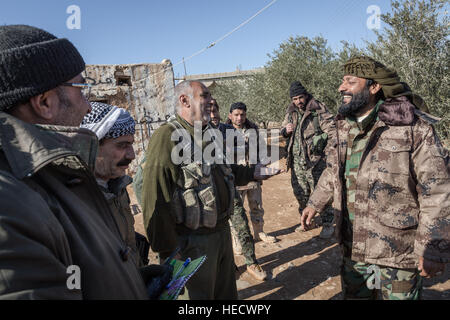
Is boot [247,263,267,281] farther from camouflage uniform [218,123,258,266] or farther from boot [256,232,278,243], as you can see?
boot [256,232,278,243]

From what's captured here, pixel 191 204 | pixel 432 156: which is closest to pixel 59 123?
pixel 191 204

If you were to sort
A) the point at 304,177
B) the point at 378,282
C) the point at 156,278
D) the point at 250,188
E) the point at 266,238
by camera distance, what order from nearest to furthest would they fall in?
the point at 156,278 → the point at 378,282 → the point at 250,188 → the point at 266,238 → the point at 304,177

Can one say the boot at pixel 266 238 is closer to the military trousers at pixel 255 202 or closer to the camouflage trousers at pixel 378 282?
the military trousers at pixel 255 202

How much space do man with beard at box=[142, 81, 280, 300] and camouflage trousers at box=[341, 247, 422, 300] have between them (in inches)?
A: 41.7

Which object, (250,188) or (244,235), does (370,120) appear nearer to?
(244,235)

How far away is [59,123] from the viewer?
1.03 metres

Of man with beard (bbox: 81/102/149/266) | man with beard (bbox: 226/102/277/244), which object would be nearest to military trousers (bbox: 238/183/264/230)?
man with beard (bbox: 226/102/277/244)

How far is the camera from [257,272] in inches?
159

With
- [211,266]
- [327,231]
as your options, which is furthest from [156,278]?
[327,231]

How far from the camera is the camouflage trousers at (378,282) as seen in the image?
2207mm

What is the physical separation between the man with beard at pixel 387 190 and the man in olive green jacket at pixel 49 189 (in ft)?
6.47

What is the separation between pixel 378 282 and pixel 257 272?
1.99 m
